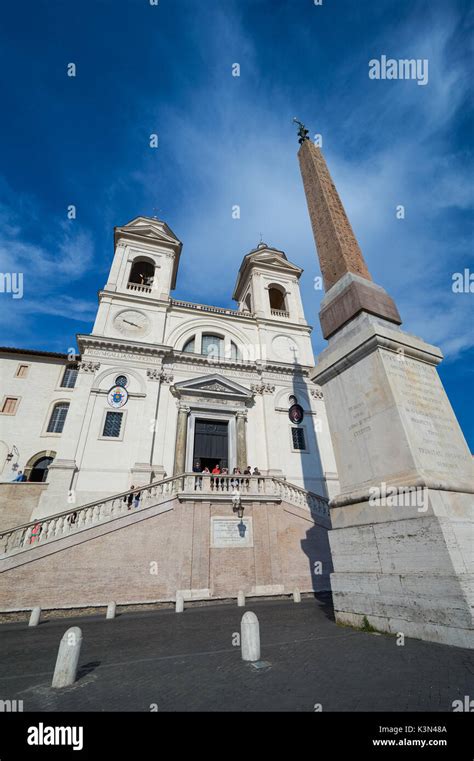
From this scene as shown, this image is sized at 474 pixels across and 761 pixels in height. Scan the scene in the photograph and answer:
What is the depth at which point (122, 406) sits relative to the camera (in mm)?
17797

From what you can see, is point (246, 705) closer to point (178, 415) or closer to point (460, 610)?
point (460, 610)

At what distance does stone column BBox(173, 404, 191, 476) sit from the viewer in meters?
17.0

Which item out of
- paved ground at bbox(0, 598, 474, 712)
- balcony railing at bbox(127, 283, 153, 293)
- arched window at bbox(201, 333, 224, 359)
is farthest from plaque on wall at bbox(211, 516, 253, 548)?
balcony railing at bbox(127, 283, 153, 293)

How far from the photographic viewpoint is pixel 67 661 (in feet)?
12.9

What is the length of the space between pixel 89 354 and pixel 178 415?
6.00 metres

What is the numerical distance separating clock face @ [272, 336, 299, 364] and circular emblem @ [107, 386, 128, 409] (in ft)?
35.7

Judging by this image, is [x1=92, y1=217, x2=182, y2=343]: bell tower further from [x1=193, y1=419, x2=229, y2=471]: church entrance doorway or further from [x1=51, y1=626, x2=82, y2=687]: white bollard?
[x1=51, y1=626, x2=82, y2=687]: white bollard

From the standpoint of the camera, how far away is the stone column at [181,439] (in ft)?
55.9

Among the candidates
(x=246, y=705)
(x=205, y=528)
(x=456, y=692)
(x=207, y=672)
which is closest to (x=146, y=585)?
(x=205, y=528)

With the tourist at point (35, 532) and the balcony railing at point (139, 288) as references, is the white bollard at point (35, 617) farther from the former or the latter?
the balcony railing at point (139, 288)

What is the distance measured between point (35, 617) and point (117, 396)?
1053cm

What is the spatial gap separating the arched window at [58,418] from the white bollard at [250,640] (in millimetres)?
19211

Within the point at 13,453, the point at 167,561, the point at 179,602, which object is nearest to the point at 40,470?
the point at 13,453
